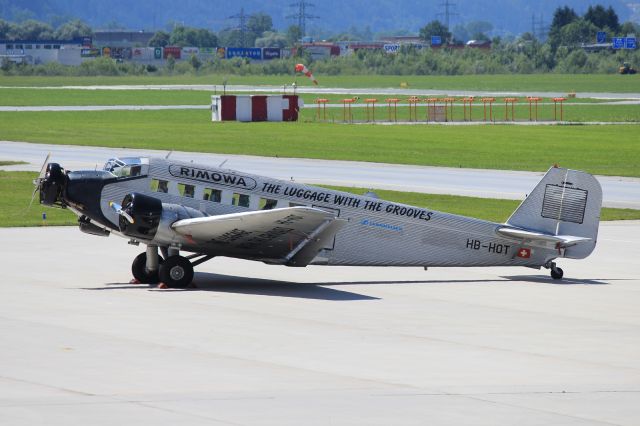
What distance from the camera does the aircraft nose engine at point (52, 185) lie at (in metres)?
25.2

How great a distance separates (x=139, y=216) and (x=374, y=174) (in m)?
29.7

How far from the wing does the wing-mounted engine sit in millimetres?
207

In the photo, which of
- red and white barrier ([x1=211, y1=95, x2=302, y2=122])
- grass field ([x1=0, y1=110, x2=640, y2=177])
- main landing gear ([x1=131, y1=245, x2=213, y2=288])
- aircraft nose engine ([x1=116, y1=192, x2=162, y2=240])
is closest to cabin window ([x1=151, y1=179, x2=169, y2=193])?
aircraft nose engine ([x1=116, y1=192, x2=162, y2=240])

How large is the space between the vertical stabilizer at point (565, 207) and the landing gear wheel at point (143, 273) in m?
7.39

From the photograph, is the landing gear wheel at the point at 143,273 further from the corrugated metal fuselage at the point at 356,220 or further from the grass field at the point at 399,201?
the grass field at the point at 399,201

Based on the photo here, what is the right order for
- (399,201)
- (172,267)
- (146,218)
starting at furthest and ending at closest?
(399,201) → (172,267) → (146,218)

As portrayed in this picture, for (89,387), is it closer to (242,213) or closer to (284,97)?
(242,213)

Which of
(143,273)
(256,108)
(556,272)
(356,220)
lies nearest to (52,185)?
(143,273)

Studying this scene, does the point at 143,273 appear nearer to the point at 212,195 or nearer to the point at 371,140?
the point at 212,195

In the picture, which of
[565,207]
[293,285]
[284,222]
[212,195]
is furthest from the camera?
[565,207]

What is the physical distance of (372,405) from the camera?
16.0 meters

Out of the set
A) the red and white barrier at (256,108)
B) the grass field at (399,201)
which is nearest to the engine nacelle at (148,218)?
the grass field at (399,201)

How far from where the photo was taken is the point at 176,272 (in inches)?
1000

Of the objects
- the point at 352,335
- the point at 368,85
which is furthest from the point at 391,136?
the point at 368,85
